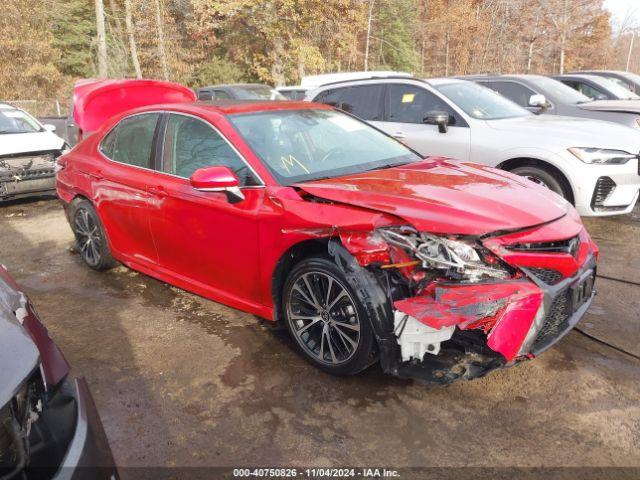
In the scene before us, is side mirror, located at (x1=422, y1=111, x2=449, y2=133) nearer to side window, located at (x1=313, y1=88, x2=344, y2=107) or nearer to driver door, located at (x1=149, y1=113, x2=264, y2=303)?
side window, located at (x1=313, y1=88, x2=344, y2=107)

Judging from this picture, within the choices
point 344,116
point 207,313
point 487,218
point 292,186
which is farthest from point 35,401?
point 344,116

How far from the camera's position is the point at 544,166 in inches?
223

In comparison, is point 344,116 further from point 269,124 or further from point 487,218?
point 487,218

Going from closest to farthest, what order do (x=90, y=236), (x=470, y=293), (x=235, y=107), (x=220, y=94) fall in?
(x=470, y=293) → (x=235, y=107) → (x=90, y=236) → (x=220, y=94)

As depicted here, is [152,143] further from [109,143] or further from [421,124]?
[421,124]

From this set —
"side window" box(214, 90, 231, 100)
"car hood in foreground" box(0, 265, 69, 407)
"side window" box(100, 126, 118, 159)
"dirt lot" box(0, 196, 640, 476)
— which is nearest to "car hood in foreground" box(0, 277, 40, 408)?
"car hood in foreground" box(0, 265, 69, 407)

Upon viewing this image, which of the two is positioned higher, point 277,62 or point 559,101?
point 277,62

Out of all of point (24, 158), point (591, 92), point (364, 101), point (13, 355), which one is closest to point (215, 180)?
point (13, 355)

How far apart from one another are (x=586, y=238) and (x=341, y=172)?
1.60 meters

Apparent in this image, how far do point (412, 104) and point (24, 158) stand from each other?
5.95m

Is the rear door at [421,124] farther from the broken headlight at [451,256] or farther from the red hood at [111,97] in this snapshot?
the broken headlight at [451,256]

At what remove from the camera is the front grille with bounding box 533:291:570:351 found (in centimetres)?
270

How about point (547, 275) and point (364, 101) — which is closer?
point (547, 275)

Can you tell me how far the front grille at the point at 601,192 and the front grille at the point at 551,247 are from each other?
9.37ft
